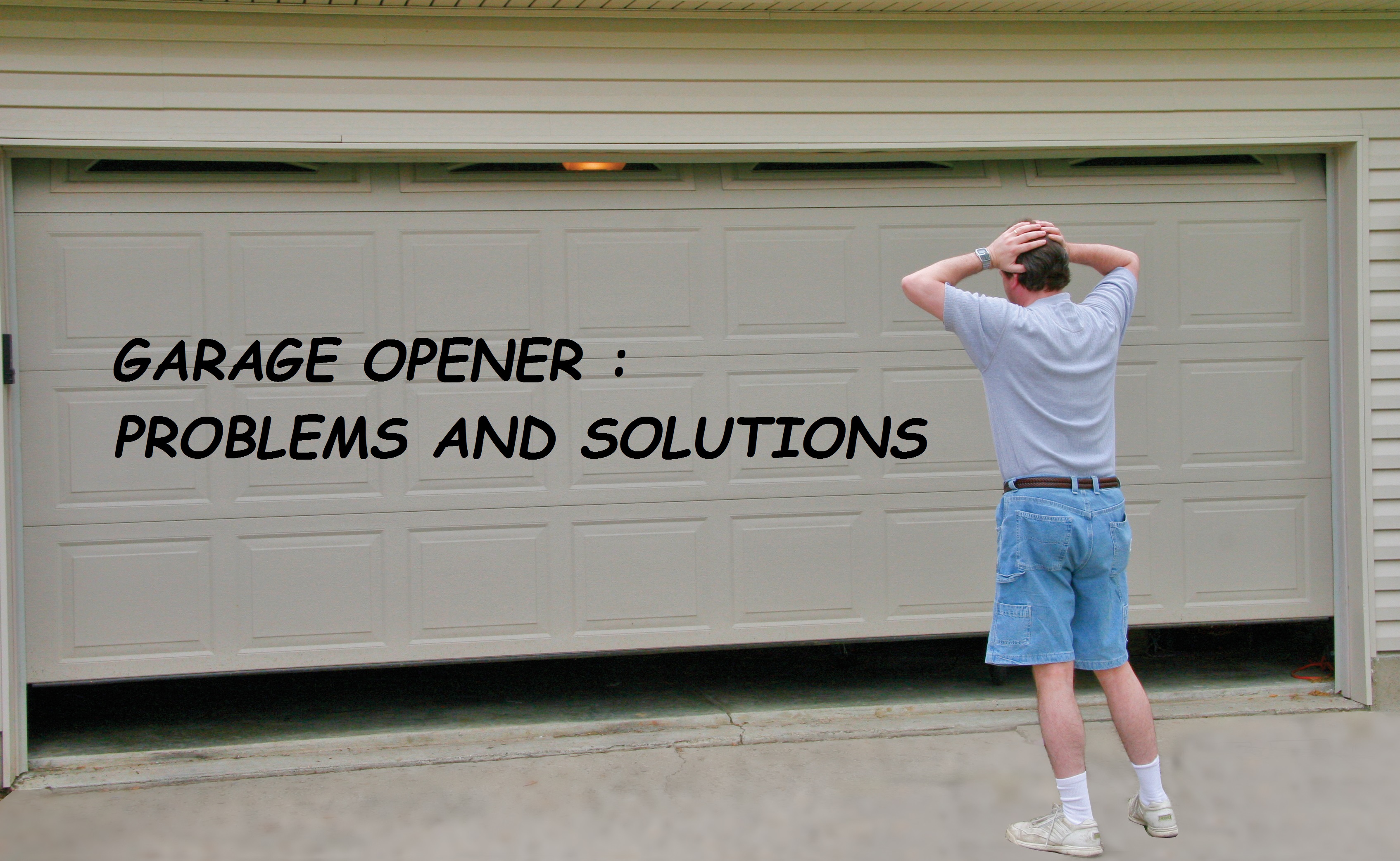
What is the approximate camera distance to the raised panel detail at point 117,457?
4.71 metres

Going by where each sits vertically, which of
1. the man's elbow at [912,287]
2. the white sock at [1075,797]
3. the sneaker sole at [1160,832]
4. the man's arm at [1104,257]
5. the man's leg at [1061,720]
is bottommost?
the sneaker sole at [1160,832]

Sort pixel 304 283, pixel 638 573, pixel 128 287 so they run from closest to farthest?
pixel 128 287 < pixel 304 283 < pixel 638 573

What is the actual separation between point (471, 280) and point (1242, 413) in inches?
134

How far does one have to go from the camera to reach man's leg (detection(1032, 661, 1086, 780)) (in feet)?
11.2

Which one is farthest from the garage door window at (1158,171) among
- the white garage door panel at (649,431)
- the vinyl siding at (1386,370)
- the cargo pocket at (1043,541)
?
the cargo pocket at (1043,541)

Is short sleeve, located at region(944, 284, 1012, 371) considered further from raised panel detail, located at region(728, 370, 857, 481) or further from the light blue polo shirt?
raised panel detail, located at region(728, 370, 857, 481)

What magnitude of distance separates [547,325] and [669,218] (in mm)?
684

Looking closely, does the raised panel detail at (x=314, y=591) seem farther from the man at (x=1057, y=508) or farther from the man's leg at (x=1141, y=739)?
the man's leg at (x=1141, y=739)

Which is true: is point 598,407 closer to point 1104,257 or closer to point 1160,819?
point 1104,257

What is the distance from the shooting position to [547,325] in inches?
197

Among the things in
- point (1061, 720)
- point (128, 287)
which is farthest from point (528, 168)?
point (1061, 720)

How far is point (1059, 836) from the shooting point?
3.46 meters

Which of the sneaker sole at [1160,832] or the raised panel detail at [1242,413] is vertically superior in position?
the raised panel detail at [1242,413]

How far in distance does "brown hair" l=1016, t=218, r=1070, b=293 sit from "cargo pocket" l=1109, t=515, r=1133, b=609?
71 cm
